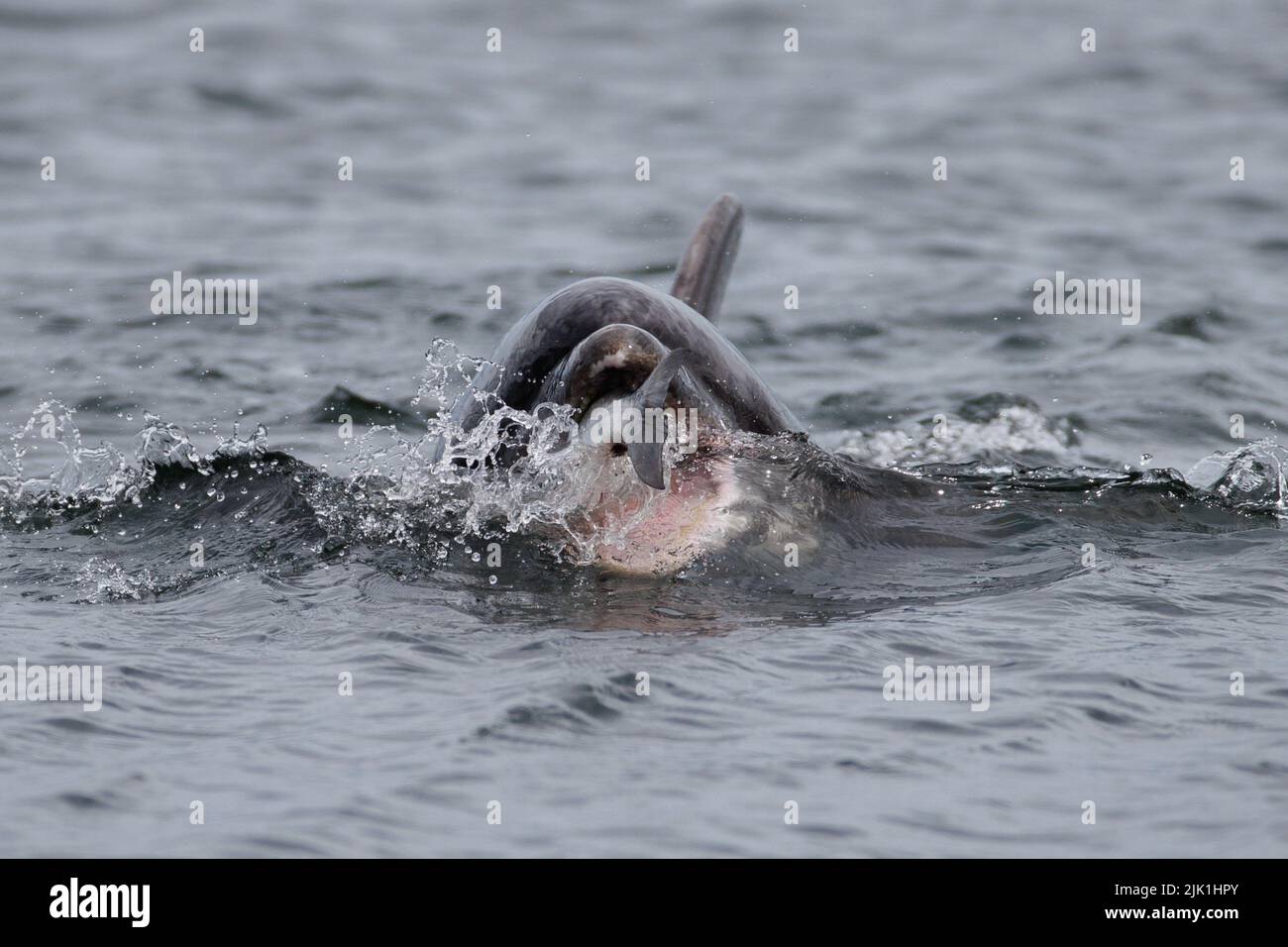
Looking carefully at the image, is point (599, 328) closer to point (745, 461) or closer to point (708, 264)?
point (745, 461)

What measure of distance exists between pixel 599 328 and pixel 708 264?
219 cm

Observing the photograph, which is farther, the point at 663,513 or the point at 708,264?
the point at 708,264

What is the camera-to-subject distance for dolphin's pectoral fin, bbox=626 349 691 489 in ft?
21.1

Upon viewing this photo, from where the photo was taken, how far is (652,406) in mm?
6609

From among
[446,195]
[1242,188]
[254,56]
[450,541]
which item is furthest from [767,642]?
[254,56]

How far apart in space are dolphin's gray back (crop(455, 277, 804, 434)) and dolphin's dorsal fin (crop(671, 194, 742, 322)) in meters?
1.35

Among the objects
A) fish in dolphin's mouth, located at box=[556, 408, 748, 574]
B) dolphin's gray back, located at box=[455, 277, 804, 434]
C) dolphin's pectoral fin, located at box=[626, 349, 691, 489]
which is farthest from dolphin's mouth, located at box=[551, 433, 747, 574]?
dolphin's pectoral fin, located at box=[626, 349, 691, 489]

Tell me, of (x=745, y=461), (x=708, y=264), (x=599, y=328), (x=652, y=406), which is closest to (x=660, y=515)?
(x=745, y=461)

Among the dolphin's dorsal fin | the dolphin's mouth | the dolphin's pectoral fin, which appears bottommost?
the dolphin's mouth

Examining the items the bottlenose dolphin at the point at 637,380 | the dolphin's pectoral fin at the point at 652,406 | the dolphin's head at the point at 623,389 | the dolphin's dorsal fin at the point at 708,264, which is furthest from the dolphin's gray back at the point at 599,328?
the dolphin's dorsal fin at the point at 708,264

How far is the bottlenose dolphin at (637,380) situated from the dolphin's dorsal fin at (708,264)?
4.23ft

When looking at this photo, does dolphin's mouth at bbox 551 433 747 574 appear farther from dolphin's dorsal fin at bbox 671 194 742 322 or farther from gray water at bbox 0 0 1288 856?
dolphin's dorsal fin at bbox 671 194 742 322

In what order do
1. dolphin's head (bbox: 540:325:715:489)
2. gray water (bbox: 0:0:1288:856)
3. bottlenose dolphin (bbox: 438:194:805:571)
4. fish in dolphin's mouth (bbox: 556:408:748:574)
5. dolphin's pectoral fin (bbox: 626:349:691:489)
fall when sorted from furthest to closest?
fish in dolphin's mouth (bbox: 556:408:748:574)
bottlenose dolphin (bbox: 438:194:805:571)
dolphin's head (bbox: 540:325:715:489)
dolphin's pectoral fin (bbox: 626:349:691:489)
gray water (bbox: 0:0:1288:856)
